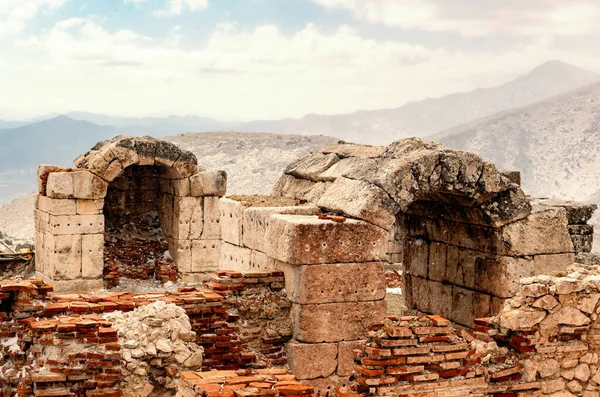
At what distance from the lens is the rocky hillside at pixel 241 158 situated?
42656 mm

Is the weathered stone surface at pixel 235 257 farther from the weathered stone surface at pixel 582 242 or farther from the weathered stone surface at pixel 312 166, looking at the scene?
the weathered stone surface at pixel 582 242

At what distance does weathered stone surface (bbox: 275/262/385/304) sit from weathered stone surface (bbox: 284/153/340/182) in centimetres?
229

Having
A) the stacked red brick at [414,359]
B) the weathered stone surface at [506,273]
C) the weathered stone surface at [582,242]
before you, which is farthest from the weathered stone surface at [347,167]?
the weathered stone surface at [582,242]

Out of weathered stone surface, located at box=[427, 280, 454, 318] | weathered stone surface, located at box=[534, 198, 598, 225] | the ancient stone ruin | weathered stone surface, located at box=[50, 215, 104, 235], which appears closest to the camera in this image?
the ancient stone ruin

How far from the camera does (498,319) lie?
7656mm

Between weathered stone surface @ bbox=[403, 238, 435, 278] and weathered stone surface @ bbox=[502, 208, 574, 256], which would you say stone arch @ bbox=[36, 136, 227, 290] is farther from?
weathered stone surface @ bbox=[502, 208, 574, 256]

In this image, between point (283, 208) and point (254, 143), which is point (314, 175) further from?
point (254, 143)

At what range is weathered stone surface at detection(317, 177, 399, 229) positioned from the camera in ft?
28.3

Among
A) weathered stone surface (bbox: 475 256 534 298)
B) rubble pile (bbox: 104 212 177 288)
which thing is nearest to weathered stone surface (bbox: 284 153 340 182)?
weathered stone surface (bbox: 475 256 534 298)

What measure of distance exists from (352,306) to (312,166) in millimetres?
2983

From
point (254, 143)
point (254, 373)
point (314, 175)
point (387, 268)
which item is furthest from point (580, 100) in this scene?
point (254, 373)

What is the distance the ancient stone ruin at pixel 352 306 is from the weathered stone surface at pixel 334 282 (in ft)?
0.04

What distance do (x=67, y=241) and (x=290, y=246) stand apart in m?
8.56

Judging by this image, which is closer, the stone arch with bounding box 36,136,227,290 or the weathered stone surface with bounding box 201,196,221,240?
the stone arch with bounding box 36,136,227,290
